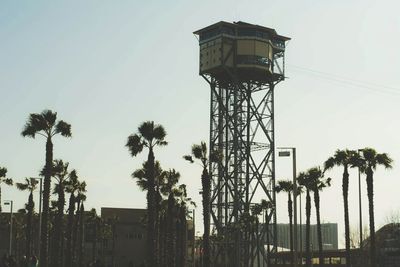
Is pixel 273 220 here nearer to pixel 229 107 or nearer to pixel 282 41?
pixel 229 107

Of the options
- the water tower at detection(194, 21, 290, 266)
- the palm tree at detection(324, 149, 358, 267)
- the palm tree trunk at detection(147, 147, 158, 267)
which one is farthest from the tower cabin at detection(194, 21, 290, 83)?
the palm tree trunk at detection(147, 147, 158, 267)

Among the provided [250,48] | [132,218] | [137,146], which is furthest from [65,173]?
[132,218]

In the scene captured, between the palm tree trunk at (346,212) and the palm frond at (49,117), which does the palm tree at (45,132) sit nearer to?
the palm frond at (49,117)

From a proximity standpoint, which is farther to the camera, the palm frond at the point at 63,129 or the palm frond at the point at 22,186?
the palm frond at the point at 22,186

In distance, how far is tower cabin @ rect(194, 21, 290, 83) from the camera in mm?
107625

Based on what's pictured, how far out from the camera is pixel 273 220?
10806cm

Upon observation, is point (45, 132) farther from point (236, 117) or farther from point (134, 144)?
point (236, 117)

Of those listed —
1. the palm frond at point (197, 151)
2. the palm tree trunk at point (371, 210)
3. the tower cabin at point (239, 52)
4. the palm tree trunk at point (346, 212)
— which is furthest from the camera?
the tower cabin at point (239, 52)

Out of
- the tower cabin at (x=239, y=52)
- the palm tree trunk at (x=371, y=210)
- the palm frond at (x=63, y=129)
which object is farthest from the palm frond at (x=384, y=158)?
Result: the tower cabin at (x=239, y=52)

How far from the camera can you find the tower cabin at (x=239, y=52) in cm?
10762

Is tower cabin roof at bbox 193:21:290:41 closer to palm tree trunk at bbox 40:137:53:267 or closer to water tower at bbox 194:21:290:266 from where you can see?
water tower at bbox 194:21:290:266

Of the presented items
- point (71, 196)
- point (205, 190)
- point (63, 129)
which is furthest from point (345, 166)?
point (71, 196)

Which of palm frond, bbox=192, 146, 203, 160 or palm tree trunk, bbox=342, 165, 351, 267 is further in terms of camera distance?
palm frond, bbox=192, 146, 203, 160

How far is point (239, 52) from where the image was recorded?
10925cm
